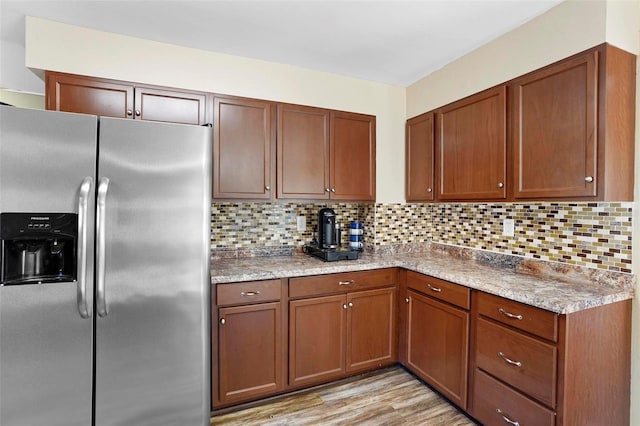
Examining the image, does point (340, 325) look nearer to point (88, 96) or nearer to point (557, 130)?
point (557, 130)

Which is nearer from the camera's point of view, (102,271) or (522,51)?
(102,271)

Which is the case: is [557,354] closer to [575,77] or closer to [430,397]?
[430,397]

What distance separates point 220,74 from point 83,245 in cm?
150

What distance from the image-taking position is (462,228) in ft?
9.18

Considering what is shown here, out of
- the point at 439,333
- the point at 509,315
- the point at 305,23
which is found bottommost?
the point at 439,333

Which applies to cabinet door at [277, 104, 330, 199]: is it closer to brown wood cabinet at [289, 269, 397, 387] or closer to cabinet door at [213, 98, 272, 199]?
cabinet door at [213, 98, 272, 199]

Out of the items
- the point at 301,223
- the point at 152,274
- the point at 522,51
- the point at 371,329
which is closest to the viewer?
the point at 152,274

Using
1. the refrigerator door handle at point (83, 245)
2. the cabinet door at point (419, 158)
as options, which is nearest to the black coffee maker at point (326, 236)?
the cabinet door at point (419, 158)

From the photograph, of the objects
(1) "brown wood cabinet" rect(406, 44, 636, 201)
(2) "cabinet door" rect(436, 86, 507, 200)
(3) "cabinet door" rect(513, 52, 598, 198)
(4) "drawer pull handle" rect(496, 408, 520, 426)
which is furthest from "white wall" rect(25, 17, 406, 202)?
(4) "drawer pull handle" rect(496, 408, 520, 426)

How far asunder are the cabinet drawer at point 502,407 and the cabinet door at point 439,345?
11 centimetres

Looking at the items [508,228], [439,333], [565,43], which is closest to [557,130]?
[565,43]

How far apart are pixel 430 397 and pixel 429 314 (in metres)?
0.57

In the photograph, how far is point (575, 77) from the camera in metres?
1.71

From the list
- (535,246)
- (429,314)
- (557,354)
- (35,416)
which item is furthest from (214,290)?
(535,246)
